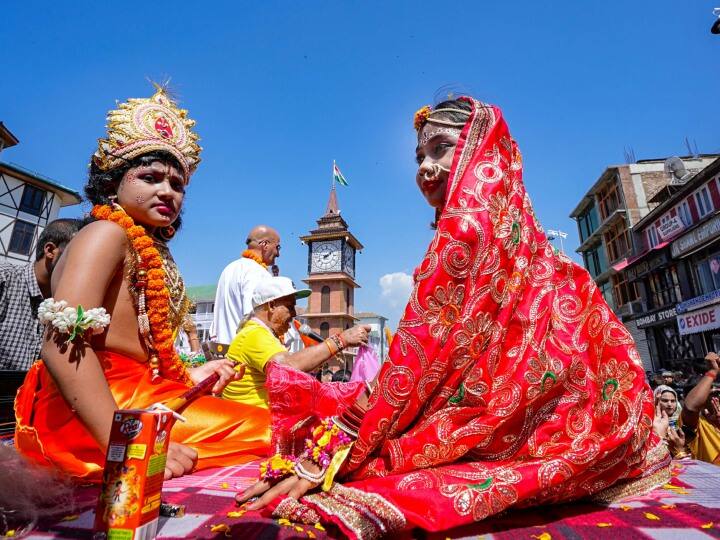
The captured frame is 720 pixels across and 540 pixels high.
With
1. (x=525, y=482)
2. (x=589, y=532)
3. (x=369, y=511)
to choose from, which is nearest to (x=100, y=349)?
(x=369, y=511)

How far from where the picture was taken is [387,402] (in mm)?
1435

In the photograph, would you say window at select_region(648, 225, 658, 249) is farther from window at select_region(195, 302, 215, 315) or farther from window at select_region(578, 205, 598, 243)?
window at select_region(195, 302, 215, 315)

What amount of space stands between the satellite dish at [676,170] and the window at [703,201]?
4813 mm

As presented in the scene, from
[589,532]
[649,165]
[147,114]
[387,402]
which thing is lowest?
[589,532]

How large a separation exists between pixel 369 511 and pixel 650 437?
1494 millimetres

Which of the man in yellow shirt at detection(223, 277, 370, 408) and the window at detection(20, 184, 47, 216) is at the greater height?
the window at detection(20, 184, 47, 216)

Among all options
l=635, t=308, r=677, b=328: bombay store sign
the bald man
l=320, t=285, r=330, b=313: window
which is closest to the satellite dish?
l=635, t=308, r=677, b=328: bombay store sign

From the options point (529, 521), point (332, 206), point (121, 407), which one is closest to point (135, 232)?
point (121, 407)

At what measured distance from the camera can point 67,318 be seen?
145 cm

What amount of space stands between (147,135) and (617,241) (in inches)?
1174

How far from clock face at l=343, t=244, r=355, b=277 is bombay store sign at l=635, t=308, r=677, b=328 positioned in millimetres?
25714

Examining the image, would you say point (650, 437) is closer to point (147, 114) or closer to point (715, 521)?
point (715, 521)

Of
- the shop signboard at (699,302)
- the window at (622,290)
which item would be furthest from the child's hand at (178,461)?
the window at (622,290)

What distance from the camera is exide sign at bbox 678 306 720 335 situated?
1589 cm
